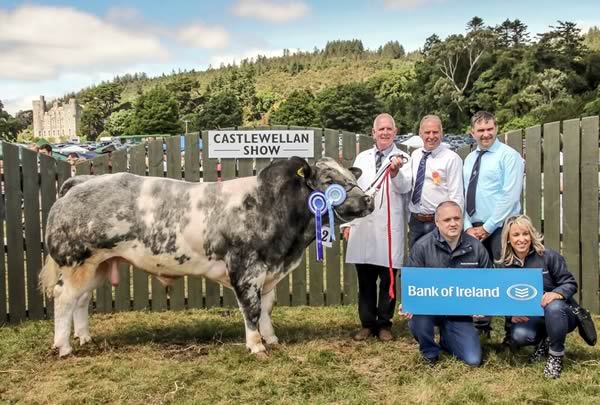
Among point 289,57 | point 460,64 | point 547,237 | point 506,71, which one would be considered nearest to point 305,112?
point 460,64

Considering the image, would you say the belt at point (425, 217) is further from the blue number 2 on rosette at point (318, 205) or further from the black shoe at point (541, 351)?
the black shoe at point (541, 351)

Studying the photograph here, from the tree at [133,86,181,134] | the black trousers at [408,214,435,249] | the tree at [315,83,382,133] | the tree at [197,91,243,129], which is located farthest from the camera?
the tree at [133,86,181,134]

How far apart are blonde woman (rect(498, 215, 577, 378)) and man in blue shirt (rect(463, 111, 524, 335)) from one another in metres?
0.25

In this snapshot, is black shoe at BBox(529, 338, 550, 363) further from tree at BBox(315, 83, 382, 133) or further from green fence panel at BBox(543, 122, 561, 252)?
tree at BBox(315, 83, 382, 133)

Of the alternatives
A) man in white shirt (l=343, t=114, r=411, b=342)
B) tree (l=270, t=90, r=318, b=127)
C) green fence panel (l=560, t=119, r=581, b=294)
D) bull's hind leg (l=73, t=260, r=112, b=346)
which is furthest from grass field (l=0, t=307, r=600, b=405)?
tree (l=270, t=90, r=318, b=127)

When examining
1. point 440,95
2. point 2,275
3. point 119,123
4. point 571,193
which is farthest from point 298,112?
point 2,275

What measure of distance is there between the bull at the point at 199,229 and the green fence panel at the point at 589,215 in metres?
2.70

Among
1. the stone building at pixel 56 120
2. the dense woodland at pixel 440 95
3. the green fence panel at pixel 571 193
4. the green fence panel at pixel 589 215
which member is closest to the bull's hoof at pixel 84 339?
the green fence panel at pixel 571 193

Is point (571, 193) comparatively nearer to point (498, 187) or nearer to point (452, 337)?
point (498, 187)

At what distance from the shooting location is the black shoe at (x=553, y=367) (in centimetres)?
422

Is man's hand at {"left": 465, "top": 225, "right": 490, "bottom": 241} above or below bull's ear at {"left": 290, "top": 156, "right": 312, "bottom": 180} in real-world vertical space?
below

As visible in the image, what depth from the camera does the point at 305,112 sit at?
6944 cm

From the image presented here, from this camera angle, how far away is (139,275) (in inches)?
261

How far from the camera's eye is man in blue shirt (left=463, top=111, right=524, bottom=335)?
4.78m
